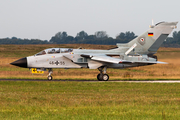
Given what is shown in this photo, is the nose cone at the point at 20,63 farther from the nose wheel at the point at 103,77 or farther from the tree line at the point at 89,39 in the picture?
the tree line at the point at 89,39

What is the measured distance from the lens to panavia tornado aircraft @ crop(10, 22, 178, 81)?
25.8 m

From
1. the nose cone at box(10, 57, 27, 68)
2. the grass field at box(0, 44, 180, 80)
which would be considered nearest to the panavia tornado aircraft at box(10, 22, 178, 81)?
the nose cone at box(10, 57, 27, 68)

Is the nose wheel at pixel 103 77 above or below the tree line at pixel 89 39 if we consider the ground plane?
below

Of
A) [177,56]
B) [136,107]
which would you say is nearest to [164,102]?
[136,107]

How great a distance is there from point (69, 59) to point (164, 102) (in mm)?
14666

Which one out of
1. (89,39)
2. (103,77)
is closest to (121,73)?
(103,77)

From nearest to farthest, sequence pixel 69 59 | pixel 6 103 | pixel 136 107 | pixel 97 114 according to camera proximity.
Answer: pixel 97 114
pixel 136 107
pixel 6 103
pixel 69 59

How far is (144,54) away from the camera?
27859 mm

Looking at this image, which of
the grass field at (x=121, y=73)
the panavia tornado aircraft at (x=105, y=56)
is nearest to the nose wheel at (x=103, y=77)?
the panavia tornado aircraft at (x=105, y=56)

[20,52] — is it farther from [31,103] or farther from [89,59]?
[31,103]

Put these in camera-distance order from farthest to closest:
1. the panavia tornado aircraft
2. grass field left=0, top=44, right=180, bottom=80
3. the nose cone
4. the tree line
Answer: the tree line
grass field left=0, top=44, right=180, bottom=80
the panavia tornado aircraft
the nose cone

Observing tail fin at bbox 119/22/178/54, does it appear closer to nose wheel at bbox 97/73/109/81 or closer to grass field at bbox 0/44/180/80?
grass field at bbox 0/44/180/80

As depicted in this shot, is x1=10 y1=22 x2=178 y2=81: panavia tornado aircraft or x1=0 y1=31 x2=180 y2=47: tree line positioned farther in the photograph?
x1=0 y1=31 x2=180 y2=47: tree line

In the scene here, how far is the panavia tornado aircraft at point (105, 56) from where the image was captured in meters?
25.8
